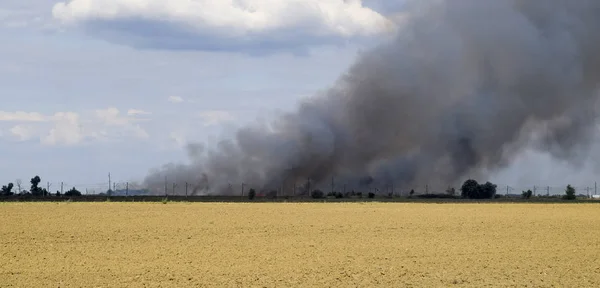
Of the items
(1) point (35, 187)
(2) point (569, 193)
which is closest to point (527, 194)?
(2) point (569, 193)

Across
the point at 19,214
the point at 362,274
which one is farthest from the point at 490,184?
the point at 362,274

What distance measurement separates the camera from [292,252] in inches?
1491

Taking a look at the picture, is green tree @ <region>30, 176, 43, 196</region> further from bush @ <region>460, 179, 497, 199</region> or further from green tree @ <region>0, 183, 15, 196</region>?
bush @ <region>460, 179, 497, 199</region>

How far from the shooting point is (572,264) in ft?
114

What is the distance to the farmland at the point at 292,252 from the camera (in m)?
29.6

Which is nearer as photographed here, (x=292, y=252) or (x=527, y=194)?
(x=292, y=252)

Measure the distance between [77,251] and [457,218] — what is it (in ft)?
116

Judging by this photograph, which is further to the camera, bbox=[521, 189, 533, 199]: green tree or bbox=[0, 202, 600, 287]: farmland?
bbox=[521, 189, 533, 199]: green tree

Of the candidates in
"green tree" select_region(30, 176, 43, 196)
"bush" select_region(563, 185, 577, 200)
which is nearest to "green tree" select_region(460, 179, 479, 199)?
"bush" select_region(563, 185, 577, 200)

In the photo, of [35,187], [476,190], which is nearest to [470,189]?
[476,190]

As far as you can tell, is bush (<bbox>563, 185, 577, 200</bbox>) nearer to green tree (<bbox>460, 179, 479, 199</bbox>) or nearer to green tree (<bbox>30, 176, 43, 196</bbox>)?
green tree (<bbox>460, 179, 479, 199</bbox>)

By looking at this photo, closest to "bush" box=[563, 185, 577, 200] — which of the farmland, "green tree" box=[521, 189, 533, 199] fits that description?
"green tree" box=[521, 189, 533, 199]

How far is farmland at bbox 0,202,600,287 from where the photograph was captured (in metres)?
29.6

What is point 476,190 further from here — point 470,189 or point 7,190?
point 7,190
